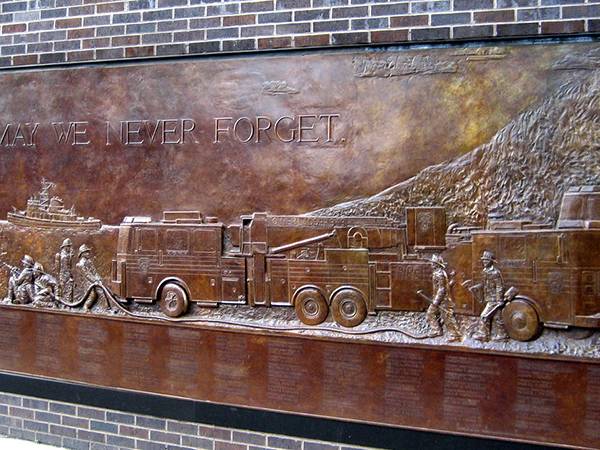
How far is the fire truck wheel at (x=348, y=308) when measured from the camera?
12.3ft

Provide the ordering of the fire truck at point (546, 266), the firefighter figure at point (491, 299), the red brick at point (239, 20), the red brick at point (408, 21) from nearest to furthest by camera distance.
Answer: the fire truck at point (546, 266) < the firefighter figure at point (491, 299) < the red brick at point (408, 21) < the red brick at point (239, 20)

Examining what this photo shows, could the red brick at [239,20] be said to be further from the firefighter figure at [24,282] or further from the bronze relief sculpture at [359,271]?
the firefighter figure at [24,282]

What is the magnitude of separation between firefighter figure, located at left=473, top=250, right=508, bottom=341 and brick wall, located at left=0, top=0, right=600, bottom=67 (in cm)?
143

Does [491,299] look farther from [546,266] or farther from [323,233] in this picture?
[323,233]

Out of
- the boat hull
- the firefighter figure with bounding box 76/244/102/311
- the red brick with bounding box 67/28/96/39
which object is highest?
the red brick with bounding box 67/28/96/39

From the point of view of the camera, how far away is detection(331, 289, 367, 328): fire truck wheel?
3.76 m

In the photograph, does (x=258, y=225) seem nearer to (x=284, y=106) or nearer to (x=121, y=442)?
(x=284, y=106)

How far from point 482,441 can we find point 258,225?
6.51ft

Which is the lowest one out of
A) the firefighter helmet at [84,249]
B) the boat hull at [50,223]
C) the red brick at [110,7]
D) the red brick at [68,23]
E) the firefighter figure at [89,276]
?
the firefighter figure at [89,276]

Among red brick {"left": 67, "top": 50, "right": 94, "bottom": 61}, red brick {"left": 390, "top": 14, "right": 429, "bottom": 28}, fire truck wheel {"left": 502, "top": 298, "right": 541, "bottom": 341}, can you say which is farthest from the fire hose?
red brick {"left": 390, "top": 14, "right": 429, "bottom": 28}

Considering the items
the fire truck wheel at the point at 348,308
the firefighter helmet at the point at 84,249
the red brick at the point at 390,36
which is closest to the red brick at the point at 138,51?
the firefighter helmet at the point at 84,249

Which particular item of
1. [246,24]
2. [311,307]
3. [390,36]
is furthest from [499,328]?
[246,24]

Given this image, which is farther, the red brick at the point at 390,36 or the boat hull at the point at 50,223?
the boat hull at the point at 50,223

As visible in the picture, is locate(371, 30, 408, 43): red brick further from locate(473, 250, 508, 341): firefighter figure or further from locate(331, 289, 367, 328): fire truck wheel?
locate(331, 289, 367, 328): fire truck wheel
